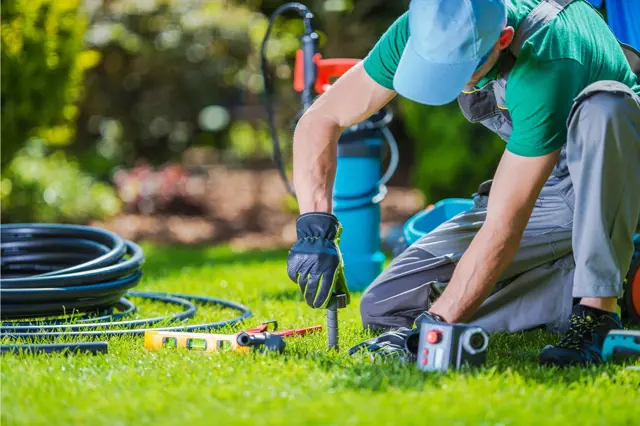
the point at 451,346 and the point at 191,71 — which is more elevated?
the point at 191,71

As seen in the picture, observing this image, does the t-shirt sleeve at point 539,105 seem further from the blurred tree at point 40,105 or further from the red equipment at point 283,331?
the blurred tree at point 40,105

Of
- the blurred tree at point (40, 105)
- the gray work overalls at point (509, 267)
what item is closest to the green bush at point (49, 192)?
the blurred tree at point (40, 105)

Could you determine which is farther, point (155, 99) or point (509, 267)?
point (155, 99)

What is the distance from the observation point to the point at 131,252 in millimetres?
4168

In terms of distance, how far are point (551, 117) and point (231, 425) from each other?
1.34 metres

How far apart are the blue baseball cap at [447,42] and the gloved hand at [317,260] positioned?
0.53 meters

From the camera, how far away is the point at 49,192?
7.02m

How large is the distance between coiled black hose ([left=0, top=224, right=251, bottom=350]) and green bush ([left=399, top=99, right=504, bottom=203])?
11.1ft

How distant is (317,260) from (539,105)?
825 millimetres

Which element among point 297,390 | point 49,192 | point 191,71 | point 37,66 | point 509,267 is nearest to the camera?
point 297,390

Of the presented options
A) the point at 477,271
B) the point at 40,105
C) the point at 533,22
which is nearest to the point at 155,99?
the point at 40,105

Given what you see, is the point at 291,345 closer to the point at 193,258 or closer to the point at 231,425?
the point at 231,425

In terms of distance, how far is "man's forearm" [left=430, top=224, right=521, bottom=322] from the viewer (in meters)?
2.65

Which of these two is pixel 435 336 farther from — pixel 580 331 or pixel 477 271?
pixel 580 331
